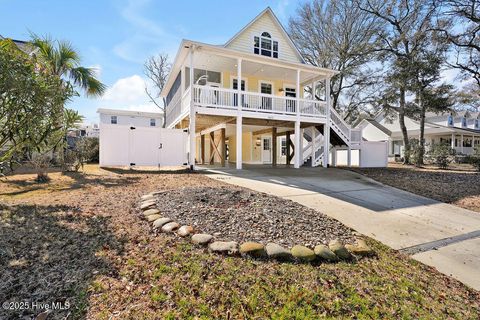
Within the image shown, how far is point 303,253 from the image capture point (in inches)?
139

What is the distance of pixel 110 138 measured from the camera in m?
11.0

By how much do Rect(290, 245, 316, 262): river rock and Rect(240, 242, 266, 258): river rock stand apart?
43 centimetres

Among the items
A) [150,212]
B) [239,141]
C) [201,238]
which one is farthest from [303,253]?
[239,141]

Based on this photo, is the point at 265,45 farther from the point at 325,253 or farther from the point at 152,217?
the point at 325,253

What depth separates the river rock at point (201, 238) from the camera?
3635 mm

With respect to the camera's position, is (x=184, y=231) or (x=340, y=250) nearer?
(x=340, y=250)

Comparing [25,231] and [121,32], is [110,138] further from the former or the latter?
[25,231]

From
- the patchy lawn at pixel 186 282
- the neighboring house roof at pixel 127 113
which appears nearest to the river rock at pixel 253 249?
the patchy lawn at pixel 186 282

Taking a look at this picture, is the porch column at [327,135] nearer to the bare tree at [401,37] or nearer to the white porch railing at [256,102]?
the white porch railing at [256,102]

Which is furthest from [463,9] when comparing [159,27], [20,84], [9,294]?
[9,294]

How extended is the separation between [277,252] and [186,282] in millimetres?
1277

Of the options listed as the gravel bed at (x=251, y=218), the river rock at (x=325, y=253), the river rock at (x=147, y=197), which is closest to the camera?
the river rock at (x=325, y=253)

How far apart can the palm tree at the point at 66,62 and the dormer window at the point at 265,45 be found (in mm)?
9129

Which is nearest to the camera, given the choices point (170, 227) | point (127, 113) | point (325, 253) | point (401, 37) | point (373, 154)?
point (325, 253)
